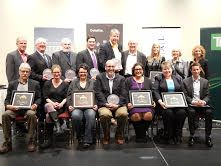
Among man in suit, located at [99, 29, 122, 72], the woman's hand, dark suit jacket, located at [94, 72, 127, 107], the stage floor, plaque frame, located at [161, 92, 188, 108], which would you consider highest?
man in suit, located at [99, 29, 122, 72]

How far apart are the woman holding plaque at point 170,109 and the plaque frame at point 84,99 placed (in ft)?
3.56

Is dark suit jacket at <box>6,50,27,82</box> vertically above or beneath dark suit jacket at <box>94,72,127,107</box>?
above

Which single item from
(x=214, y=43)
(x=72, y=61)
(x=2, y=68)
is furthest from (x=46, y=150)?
(x=214, y=43)

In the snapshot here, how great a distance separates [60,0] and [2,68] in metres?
2.01

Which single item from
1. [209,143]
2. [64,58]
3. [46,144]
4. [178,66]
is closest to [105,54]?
[64,58]

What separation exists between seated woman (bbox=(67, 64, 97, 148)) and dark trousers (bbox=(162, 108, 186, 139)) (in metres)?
1.16

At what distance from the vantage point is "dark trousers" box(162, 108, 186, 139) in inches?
223

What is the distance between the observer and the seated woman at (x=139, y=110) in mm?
5746

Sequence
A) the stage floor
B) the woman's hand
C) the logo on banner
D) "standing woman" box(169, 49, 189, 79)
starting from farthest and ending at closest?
the logo on banner, "standing woman" box(169, 49, 189, 79), the woman's hand, the stage floor

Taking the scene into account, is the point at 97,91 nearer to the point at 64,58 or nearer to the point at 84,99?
the point at 84,99

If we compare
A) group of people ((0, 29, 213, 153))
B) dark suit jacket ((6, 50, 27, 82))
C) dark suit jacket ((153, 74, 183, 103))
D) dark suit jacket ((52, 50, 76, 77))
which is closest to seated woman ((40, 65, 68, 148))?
group of people ((0, 29, 213, 153))

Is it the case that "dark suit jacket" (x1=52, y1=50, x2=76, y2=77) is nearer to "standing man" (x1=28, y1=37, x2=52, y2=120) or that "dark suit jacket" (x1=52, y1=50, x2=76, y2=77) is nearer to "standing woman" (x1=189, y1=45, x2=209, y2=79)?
"standing man" (x1=28, y1=37, x2=52, y2=120)

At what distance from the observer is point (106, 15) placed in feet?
26.2

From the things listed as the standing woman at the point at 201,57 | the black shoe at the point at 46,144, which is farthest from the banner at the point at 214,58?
the black shoe at the point at 46,144
